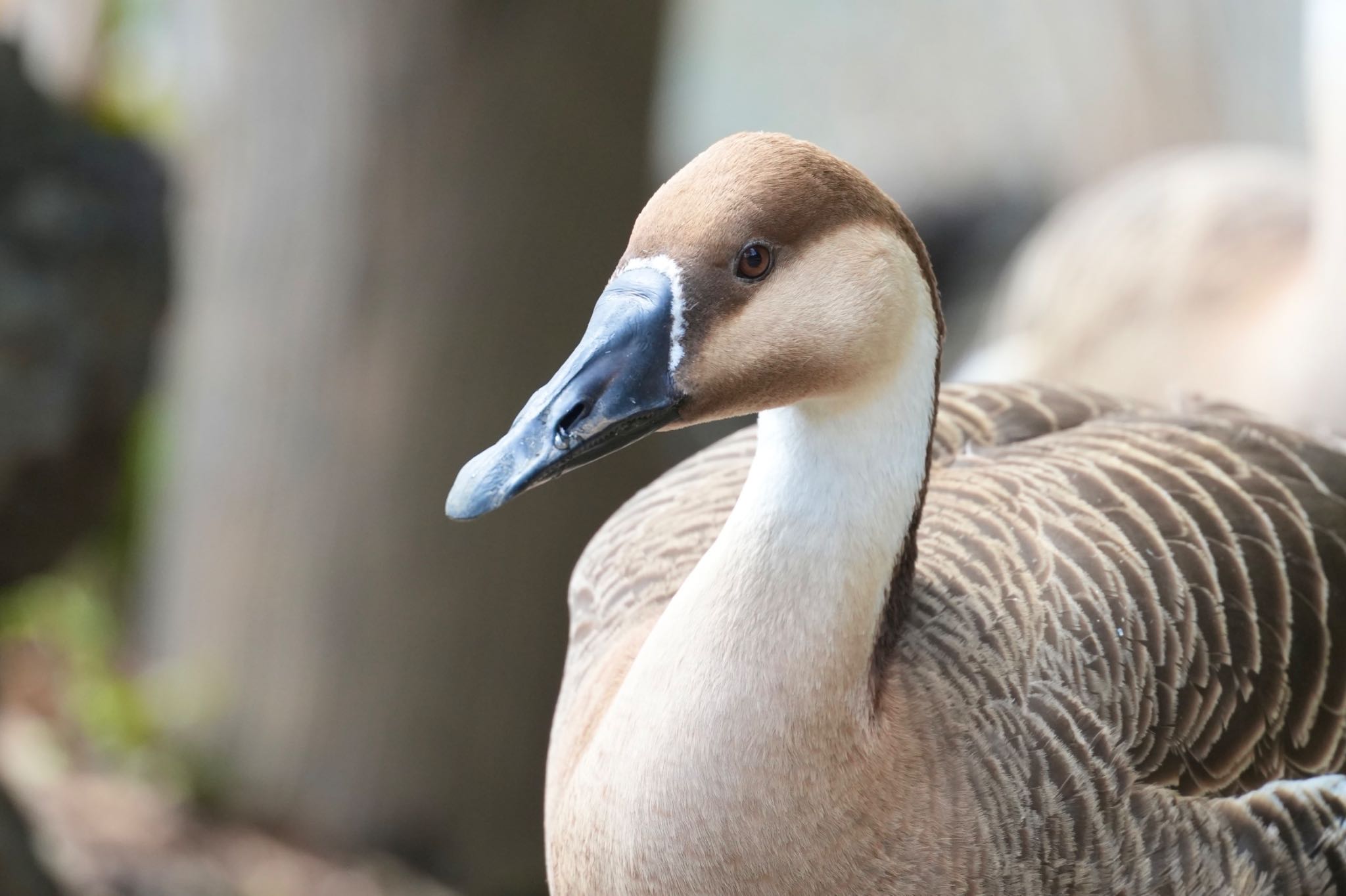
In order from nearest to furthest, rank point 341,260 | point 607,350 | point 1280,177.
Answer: point 607,350, point 341,260, point 1280,177

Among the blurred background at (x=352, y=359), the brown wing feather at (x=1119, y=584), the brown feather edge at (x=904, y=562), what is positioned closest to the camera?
the brown feather edge at (x=904, y=562)

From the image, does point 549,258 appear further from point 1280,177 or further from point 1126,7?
point 1126,7

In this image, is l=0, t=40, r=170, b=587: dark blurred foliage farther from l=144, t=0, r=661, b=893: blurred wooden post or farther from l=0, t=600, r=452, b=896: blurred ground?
l=0, t=600, r=452, b=896: blurred ground

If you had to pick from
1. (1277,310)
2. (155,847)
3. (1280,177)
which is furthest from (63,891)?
(1280,177)

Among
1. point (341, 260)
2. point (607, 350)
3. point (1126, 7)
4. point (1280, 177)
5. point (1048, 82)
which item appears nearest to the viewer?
point (607, 350)

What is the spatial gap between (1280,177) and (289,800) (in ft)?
11.9

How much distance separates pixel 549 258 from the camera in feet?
13.2

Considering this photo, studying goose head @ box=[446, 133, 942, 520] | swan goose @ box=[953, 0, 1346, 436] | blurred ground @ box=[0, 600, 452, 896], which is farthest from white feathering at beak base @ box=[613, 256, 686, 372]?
blurred ground @ box=[0, 600, 452, 896]

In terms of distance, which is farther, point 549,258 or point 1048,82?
point 1048,82

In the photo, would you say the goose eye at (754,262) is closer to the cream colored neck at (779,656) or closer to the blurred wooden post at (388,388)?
the cream colored neck at (779,656)

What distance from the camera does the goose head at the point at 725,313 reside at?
1579mm

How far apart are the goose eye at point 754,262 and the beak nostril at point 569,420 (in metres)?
0.24

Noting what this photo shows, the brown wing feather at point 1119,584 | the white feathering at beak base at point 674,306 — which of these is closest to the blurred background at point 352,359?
the brown wing feather at point 1119,584

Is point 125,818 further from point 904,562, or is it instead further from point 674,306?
point 674,306
